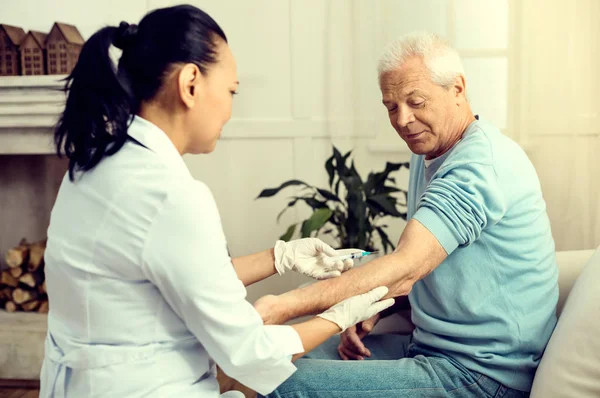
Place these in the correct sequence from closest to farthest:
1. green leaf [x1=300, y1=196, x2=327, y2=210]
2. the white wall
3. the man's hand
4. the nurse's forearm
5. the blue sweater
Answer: the blue sweater < the nurse's forearm < the man's hand < green leaf [x1=300, y1=196, x2=327, y2=210] < the white wall

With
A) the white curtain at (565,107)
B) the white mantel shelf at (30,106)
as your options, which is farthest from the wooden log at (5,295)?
the white curtain at (565,107)

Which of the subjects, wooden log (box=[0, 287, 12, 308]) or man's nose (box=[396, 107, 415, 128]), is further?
wooden log (box=[0, 287, 12, 308])

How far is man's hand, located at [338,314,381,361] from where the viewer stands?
152 centimetres

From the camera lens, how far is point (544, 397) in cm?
121

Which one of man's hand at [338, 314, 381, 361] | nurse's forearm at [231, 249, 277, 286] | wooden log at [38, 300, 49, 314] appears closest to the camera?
nurse's forearm at [231, 249, 277, 286]

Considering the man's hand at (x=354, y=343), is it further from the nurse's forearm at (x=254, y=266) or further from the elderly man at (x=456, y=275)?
the nurse's forearm at (x=254, y=266)

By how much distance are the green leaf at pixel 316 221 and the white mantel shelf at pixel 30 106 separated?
102cm

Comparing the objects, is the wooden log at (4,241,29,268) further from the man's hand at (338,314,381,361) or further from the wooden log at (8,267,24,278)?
the man's hand at (338,314,381,361)

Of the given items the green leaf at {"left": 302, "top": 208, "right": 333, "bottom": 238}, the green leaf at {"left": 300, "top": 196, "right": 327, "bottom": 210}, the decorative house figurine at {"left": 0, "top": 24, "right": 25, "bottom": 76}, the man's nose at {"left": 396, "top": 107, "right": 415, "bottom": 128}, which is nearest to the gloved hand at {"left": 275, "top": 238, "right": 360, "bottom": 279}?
the man's nose at {"left": 396, "top": 107, "right": 415, "bottom": 128}

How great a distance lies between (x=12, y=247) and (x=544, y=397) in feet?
8.78

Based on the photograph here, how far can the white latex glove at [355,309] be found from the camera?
1.14 metres

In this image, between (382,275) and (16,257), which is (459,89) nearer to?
(382,275)

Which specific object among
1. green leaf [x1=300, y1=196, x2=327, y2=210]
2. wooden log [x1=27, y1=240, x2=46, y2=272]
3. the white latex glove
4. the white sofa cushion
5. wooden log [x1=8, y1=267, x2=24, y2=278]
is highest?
the white latex glove

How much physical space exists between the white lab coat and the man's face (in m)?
0.64
